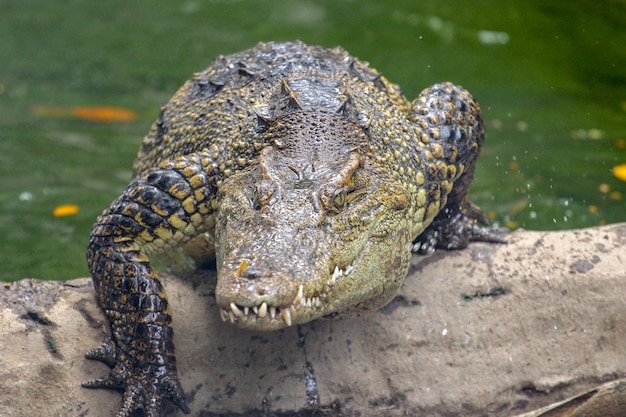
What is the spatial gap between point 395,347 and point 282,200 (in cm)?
121

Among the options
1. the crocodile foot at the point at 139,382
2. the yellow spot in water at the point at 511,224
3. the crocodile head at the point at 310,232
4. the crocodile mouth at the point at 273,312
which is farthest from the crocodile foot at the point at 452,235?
the yellow spot in water at the point at 511,224

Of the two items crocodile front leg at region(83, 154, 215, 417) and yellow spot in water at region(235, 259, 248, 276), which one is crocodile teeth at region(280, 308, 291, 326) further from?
crocodile front leg at region(83, 154, 215, 417)

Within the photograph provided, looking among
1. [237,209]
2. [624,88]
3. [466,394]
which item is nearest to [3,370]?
[237,209]

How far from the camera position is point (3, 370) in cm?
373

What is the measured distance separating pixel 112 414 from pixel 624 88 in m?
7.18

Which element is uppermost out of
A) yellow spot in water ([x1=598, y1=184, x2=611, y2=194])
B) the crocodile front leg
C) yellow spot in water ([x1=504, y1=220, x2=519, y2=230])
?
the crocodile front leg

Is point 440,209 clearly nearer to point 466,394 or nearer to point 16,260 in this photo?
point 466,394

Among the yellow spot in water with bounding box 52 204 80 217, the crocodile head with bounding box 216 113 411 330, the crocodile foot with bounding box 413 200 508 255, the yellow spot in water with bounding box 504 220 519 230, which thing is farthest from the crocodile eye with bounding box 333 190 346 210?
the yellow spot in water with bounding box 52 204 80 217

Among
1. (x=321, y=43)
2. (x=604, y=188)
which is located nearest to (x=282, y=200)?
(x=604, y=188)

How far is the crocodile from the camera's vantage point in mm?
3320

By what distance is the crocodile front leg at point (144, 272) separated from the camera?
3.89m

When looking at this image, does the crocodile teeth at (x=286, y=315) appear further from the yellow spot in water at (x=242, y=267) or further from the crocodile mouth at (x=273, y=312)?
the yellow spot in water at (x=242, y=267)

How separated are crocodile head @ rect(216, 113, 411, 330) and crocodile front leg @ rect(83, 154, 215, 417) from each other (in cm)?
39

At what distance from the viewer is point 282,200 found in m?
3.50
